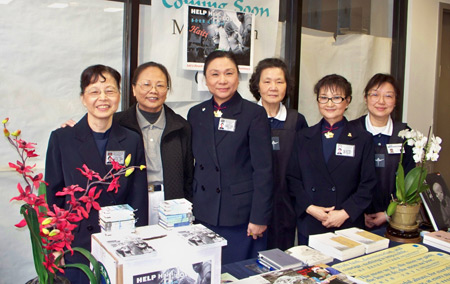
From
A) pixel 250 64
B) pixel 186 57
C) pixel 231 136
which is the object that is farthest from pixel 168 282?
pixel 250 64

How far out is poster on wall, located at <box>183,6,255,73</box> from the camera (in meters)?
3.00

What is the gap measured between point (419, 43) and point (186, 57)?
2.52 metres

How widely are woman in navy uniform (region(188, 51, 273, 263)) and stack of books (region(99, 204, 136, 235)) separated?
3.08 ft

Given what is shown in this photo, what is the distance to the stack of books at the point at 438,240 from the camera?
6.63ft

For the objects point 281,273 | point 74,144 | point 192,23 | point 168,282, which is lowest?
point 281,273

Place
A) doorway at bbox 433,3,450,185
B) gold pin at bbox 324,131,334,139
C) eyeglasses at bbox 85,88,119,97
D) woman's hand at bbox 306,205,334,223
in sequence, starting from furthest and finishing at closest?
doorway at bbox 433,3,450,185
gold pin at bbox 324,131,334,139
woman's hand at bbox 306,205,334,223
eyeglasses at bbox 85,88,119,97

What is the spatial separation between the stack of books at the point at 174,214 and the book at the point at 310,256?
594 mm

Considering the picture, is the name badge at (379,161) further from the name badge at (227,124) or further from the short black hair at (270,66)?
the name badge at (227,124)

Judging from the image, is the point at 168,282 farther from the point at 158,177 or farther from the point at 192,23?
the point at 192,23

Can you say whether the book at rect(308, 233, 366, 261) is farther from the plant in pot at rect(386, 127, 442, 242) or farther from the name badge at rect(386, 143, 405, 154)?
the name badge at rect(386, 143, 405, 154)

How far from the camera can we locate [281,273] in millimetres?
1628

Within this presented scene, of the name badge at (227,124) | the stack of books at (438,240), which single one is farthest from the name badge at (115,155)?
the stack of books at (438,240)

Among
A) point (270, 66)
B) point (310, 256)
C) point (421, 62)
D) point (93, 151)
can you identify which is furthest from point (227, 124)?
point (421, 62)

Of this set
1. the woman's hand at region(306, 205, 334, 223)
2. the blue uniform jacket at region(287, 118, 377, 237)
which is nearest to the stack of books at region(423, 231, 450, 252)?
the blue uniform jacket at region(287, 118, 377, 237)
